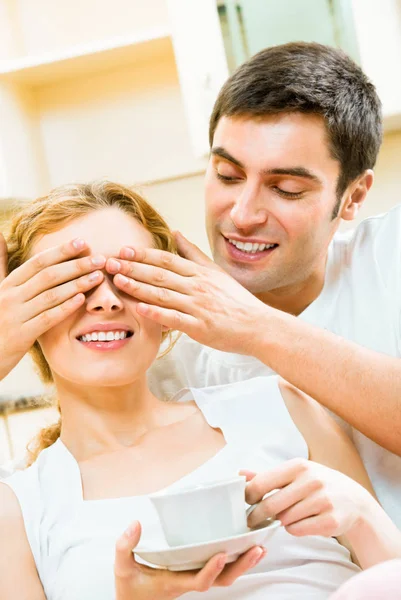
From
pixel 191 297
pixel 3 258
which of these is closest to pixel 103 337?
pixel 191 297

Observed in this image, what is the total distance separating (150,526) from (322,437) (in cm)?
34

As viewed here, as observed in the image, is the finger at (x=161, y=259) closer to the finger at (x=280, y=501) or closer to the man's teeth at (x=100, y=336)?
the man's teeth at (x=100, y=336)

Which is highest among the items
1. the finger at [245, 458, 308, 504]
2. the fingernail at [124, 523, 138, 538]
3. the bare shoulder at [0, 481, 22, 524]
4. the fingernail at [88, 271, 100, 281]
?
the fingernail at [88, 271, 100, 281]

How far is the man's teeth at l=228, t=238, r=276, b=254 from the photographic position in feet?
5.73

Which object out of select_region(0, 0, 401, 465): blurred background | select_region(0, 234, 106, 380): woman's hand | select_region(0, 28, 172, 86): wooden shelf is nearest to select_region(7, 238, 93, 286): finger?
select_region(0, 234, 106, 380): woman's hand

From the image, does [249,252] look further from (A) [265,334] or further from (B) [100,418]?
(B) [100,418]

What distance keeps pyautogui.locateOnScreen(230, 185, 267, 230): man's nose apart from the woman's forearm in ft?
2.30

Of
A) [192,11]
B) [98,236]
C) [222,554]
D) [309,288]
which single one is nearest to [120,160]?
[192,11]

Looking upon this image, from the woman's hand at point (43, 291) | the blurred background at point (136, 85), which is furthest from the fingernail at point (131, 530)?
the blurred background at point (136, 85)

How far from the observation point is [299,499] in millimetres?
1001

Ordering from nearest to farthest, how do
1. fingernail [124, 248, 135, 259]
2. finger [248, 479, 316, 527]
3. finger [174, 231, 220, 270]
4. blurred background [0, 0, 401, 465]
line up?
finger [248, 479, 316, 527]
fingernail [124, 248, 135, 259]
finger [174, 231, 220, 270]
blurred background [0, 0, 401, 465]

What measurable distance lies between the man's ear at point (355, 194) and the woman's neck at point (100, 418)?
77 cm

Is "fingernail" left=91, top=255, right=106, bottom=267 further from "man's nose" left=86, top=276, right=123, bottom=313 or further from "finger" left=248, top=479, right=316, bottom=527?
"finger" left=248, top=479, right=316, bottom=527

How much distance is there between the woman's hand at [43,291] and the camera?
1310mm
